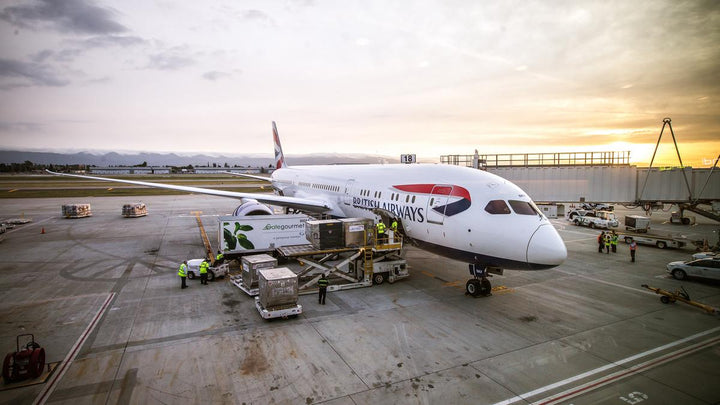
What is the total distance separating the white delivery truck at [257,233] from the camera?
20.5 m

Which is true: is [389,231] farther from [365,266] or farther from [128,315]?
[128,315]

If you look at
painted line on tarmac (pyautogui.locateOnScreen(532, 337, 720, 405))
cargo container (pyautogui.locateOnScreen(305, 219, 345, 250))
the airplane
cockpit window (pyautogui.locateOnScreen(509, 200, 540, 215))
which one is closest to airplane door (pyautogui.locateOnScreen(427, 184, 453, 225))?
the airplane

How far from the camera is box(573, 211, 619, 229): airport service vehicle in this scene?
34281 millimetres

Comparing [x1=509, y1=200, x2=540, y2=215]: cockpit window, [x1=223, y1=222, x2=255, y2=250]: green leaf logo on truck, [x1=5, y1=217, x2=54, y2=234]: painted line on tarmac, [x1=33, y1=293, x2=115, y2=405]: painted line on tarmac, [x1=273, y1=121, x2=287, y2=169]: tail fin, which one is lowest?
[x1=33, y1=293, x2=115, y2=405]: painted line on tarmac

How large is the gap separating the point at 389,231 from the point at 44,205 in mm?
53846

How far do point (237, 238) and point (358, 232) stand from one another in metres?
7.77

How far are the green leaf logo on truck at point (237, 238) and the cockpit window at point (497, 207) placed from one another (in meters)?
13.3

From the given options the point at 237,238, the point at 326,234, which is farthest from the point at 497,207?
the point at 237,238

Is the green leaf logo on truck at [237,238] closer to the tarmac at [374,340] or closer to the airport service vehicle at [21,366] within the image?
the tarmac at [374,340]

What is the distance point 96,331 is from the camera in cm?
1228

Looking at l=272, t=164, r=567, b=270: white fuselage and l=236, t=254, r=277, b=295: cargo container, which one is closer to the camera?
l=272, t=164, r=567, b=270: white fuselage

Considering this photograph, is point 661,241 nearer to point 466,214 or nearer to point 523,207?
point 523,207

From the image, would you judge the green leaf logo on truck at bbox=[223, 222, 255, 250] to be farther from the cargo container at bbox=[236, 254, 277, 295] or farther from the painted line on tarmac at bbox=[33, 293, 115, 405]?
the painted line on tarmac at bbox=[33, 293, 115, 405]

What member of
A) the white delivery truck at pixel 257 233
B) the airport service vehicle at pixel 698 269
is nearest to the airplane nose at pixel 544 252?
the airport service vehicle at pixel 698 269
